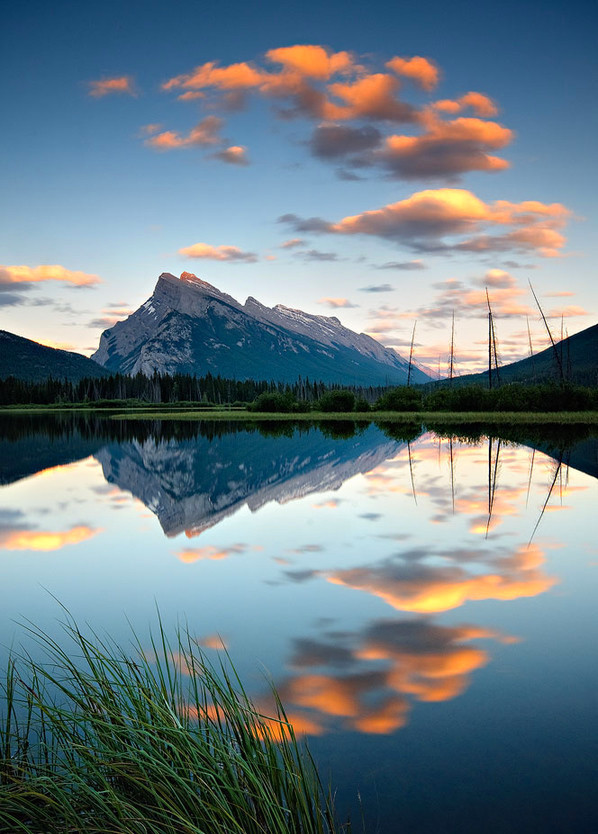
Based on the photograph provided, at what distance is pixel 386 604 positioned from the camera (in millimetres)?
12617

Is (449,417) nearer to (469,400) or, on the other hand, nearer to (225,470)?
(469,400)

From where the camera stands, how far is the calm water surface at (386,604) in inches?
261

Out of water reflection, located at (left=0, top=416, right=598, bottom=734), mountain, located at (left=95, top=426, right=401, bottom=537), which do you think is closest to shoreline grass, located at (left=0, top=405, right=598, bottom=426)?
mountain, located at (left=95, top=426, right=401, bottom=537)

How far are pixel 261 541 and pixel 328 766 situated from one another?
12.3m

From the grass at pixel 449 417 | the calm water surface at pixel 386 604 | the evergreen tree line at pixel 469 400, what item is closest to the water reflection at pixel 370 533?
the calm water surface at pixel 386 604

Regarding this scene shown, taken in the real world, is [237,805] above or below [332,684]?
above

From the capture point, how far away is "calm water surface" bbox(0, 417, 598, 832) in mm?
6637

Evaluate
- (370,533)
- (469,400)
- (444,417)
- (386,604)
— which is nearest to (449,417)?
(444,417)

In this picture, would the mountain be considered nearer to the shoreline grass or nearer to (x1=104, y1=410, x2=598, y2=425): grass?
the shoreline grass

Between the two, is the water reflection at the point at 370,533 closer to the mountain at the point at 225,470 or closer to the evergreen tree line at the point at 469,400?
the mountain at the point at 225,470

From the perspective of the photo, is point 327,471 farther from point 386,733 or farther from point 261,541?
point 386,733

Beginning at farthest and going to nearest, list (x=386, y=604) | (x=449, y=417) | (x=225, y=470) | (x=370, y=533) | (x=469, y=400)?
(x=469, y=400) < (x=449, y=417) < (x=225, y=470) < (x=370, y=533) < (x=386, y=604)

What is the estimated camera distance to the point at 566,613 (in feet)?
38.6

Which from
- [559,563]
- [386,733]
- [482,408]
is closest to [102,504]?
[559,563]
